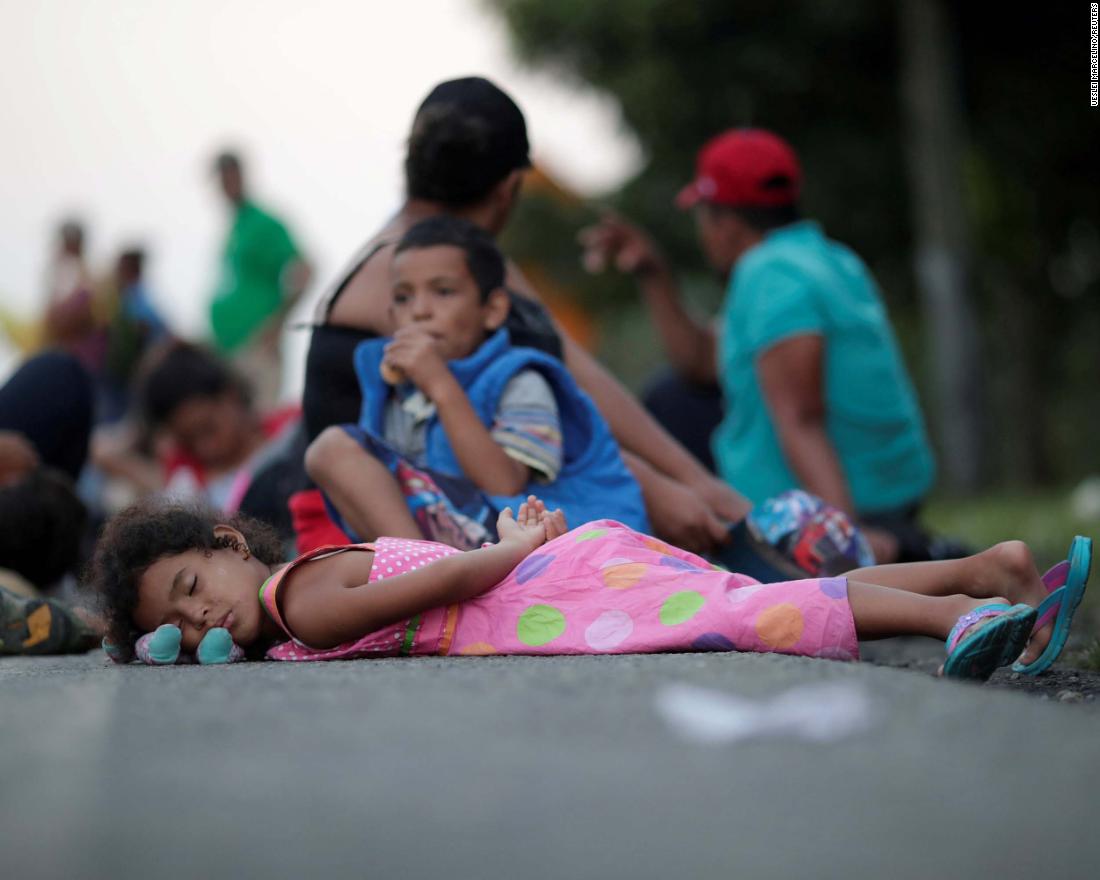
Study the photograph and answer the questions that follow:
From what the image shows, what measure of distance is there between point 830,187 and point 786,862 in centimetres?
1506

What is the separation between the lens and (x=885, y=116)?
1658 centimetres

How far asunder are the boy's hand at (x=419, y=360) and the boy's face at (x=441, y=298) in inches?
4.0

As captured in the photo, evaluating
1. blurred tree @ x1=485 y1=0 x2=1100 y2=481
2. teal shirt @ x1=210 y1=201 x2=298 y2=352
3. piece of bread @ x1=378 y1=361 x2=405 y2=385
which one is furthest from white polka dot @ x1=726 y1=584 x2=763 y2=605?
blurred tree @ x1=485 y1=0 x2=1100 y2=481

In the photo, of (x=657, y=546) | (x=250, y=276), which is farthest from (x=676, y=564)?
(x=250, y=276)

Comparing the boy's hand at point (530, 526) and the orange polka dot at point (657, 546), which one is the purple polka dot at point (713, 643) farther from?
the boy's hand at point (530, 526)

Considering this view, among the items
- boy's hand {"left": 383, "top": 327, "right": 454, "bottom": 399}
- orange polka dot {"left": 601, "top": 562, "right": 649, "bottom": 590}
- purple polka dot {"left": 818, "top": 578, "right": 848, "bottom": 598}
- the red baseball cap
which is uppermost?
the red baseball cap

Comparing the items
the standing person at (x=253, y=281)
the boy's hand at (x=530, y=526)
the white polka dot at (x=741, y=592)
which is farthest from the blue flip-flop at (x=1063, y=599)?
the standing person at (x=253, y=281)

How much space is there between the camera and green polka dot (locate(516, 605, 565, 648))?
3061mm

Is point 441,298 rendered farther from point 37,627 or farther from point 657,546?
point 37,627

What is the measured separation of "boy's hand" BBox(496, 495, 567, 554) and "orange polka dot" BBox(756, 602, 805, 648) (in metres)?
0.50

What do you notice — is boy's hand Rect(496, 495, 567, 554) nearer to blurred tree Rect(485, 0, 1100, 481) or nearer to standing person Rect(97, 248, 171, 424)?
standing person Rect(97, 248, 171, 424)

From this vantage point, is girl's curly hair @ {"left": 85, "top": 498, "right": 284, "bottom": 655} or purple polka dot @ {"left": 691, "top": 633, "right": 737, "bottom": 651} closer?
purple polka dot @ {"left": 691, "top": 633, "right": 737, "bottom": 651}

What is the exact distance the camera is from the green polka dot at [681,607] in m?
2.96

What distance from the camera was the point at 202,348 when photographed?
7348mm
